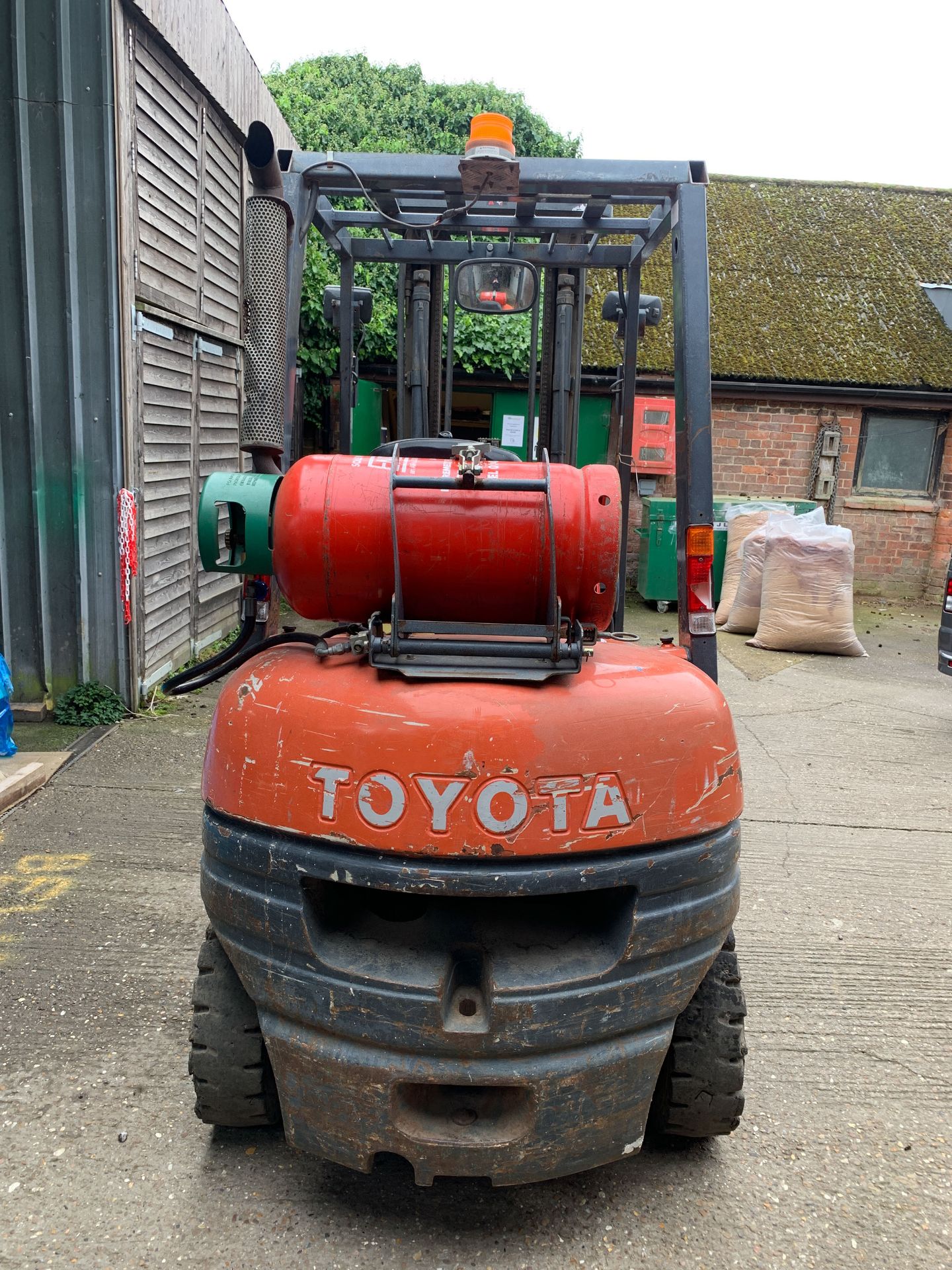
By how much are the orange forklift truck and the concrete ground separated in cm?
21

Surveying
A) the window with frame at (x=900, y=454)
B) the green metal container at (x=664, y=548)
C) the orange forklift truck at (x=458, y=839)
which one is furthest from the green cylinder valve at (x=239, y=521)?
the window with frame at (x=900, y=454)

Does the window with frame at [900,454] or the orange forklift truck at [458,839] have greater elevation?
the window with frame at [900,454]

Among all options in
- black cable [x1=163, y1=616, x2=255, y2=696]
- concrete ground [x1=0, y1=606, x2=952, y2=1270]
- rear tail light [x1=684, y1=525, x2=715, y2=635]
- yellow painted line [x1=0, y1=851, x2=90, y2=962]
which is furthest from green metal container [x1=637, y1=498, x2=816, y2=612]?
black cable [x1=163, y1=616, x2=255, y2=696]

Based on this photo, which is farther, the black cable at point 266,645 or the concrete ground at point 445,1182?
the black cable at point 266,645

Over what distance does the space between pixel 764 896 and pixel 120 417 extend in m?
4.47

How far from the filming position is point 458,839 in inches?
72.7

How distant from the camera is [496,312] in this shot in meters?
3.79

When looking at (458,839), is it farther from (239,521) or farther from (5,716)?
(5,716)

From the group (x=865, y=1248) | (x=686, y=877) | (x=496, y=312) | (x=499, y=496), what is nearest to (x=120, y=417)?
(x=496, y=312)

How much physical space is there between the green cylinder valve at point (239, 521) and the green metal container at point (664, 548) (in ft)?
31.2

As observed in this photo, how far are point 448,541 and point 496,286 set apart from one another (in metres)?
2.04

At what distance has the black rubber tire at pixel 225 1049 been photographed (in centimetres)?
229

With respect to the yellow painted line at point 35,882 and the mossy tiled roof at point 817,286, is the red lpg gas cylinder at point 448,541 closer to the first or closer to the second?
the yellow painted line at point 35,882

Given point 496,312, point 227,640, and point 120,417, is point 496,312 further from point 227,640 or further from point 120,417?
point 227,640
